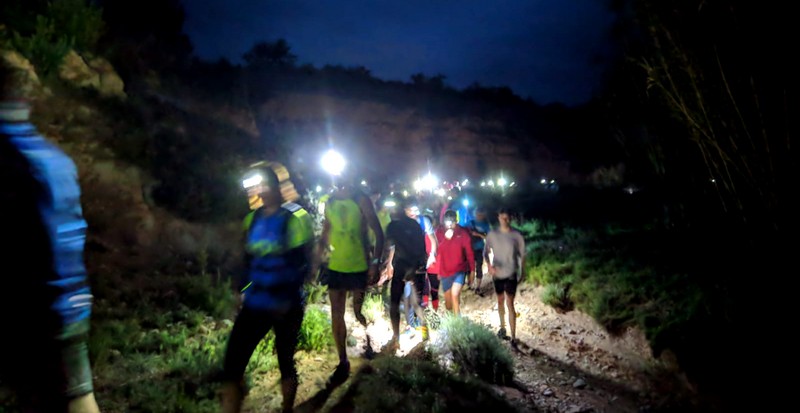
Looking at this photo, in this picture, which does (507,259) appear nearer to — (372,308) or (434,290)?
(434,290)

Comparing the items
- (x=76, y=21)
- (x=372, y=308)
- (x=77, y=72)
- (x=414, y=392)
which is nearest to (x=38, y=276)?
(x=414, y=392)

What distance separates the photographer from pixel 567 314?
8.46 m

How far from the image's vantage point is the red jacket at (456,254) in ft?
24.1

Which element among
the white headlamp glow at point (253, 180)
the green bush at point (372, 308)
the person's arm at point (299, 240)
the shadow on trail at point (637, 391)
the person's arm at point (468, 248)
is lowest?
the shadow on trail at point (637, 391)

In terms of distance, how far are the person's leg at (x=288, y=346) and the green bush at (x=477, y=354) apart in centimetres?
257

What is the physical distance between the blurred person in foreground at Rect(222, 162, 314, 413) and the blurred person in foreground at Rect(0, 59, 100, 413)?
118 cm

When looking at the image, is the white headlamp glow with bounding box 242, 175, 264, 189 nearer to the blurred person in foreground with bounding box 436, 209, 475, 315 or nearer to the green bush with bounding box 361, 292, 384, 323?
the blurred person in foreground with bounding box 436, 209, 475, 315

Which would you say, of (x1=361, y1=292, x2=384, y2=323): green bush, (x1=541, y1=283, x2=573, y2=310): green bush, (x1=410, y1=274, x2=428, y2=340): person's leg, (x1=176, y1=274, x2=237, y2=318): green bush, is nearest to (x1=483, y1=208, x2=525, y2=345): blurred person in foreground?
(x1=410, y1=274, x2=428, y2=340): person's leg

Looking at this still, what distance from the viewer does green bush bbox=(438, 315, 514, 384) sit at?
5.71m

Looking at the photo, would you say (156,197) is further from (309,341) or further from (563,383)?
(563,383)

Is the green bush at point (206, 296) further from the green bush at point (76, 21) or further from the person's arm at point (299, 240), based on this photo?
the green bush at point (76, 21)

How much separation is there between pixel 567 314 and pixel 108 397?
7.01 metres

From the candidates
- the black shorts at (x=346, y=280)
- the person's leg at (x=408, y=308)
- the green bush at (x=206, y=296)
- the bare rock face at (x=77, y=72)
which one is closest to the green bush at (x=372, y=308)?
the person's leg at (x=408, y=308)

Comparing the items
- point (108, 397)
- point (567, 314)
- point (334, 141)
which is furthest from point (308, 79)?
point (108, 397)
